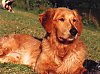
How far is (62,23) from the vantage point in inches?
399

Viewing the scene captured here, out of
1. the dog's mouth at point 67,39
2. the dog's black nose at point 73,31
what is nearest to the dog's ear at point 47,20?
the dog's mouth at point 67,39

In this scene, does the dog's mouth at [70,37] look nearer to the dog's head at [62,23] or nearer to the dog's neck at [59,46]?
the dog's head at [62,23]

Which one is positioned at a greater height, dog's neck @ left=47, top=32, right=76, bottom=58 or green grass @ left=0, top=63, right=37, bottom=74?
dog's neck @ left=47, top=32, right=76, bottom=58

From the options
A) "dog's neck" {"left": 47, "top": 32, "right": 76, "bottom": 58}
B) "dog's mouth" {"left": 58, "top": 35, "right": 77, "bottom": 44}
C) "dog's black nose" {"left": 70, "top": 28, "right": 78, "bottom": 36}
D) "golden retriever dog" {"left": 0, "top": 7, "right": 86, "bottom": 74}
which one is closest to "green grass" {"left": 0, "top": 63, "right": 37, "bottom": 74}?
"golden retriever dog" {"left": 0, "top": 7, "right": 86, "bottom": 74}

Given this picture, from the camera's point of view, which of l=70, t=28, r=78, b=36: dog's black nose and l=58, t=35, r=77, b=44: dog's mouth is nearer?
l=70, t=28, r=78, b=36: dog's black nose

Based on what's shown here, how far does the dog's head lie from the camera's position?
9906mm

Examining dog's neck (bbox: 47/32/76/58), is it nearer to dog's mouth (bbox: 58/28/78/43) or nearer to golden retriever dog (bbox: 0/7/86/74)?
golden retriever dog (bbox: 0/7/86/74)

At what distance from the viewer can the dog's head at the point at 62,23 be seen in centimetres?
991

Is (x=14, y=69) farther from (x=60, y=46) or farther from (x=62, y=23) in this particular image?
(x=62, y=23)

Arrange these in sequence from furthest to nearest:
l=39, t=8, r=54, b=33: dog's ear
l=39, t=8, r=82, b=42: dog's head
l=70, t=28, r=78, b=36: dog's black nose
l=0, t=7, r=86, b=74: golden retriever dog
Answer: l=39, t=8, r=54, b=33: dog's ear, l=0, t=7, r=86, b=74: golden retriever dog, l=39, t=8, r=82, b=42: dog's head, l=70, t=28, r=78, b=36: dog's black nose

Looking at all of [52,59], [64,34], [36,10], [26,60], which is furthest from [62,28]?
[36,10]

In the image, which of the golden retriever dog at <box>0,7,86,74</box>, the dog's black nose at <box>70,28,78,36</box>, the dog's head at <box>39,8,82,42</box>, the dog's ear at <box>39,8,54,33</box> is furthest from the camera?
the dog's ear at <box>39,8,54,33</box>

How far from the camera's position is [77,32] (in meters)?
9.84

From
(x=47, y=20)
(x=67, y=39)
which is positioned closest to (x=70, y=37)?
(x=67, y=39)
